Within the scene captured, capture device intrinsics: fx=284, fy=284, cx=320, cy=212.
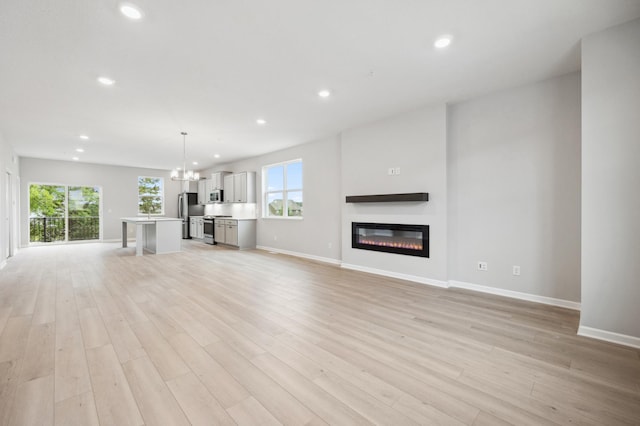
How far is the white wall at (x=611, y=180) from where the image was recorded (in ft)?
7.93

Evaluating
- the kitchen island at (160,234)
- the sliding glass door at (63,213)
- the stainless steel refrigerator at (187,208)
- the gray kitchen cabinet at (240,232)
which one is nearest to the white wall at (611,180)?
the gray kitchen cabinet at (240,232)

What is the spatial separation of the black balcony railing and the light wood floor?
252 inches

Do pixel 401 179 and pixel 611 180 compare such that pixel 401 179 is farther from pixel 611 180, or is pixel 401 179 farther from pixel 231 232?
pixel 231 232

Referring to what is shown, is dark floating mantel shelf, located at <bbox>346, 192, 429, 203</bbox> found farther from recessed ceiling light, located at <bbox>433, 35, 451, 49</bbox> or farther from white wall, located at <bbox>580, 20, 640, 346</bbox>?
recessed ceiling light, located at <bbox>433, 35, 451, 49</bbox>

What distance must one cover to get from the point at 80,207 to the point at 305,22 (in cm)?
1051

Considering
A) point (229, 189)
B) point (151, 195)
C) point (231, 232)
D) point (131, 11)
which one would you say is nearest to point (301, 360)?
point (131, 11)

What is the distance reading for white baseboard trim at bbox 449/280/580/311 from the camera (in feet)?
10.9

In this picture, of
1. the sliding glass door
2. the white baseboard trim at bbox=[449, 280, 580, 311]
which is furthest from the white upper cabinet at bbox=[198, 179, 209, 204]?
the white baseboard trim at bbox=[449, 280, 580, 311]

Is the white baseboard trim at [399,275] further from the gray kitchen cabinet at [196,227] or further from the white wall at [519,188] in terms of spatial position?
the gray kitchen cabinet at [196,227]

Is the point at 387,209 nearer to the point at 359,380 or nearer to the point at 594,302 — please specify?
the point at 594,302

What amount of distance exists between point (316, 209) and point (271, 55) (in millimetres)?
3926

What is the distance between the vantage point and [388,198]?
462 cm

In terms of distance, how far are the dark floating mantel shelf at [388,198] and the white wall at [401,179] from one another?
13 centimetres

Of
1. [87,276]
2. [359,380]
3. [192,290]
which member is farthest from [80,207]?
[359,380]
